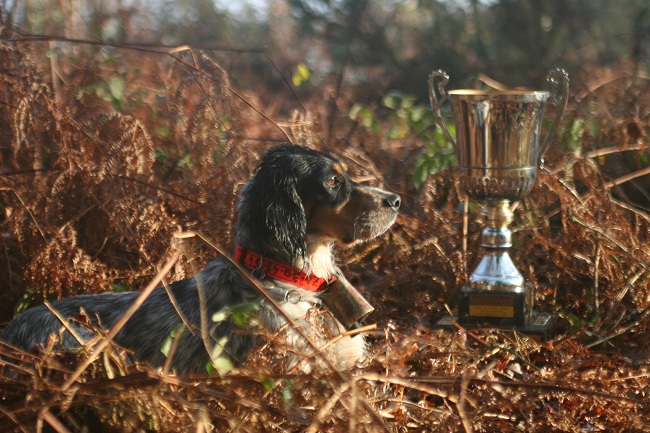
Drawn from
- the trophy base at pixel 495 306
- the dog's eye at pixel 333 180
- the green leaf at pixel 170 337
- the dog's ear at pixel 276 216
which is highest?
the dog's eye at pixel 333 180

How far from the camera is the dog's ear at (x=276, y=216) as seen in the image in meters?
3.95

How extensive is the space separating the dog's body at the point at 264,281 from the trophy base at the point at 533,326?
28.4 inches

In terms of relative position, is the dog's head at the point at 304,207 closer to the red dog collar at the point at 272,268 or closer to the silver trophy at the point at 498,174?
the red dog collar at the point at 272,268

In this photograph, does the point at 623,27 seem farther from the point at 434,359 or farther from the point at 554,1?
the point at 434,359

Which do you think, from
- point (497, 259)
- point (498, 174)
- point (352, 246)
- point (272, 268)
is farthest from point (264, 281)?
point (498, 174)

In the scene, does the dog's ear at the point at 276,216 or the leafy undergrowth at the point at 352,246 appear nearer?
the dog's ear at the point at 276,216

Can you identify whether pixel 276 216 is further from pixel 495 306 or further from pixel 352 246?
pixel 495 306

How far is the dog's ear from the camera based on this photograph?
155 inches

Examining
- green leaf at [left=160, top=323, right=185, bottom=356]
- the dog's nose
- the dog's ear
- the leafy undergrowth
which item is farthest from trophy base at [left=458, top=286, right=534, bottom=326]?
green leaf at [left=160, top=323, right=185, bottom=356]

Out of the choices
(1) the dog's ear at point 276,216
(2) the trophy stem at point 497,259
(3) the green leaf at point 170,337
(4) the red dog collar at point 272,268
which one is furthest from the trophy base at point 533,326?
(3) the green leaf at point 170,337

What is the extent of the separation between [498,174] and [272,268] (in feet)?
5.55

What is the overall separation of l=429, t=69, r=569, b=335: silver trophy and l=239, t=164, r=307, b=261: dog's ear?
1.31 meters

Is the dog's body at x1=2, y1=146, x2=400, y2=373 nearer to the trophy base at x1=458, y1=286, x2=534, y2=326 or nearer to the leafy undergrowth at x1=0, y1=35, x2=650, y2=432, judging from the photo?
the leafy undergrowth at x1=0, y1=35, x2=650, y2=432

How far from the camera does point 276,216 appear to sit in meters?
3.94
